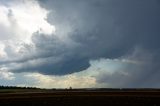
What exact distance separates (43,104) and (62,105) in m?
4.20

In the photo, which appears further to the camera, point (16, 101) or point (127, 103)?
point (16, 101)

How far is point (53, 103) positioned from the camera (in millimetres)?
74938

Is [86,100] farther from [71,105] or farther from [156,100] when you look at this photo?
[156,100]

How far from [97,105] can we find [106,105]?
1730 mm

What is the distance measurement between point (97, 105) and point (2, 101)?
71.1 ft

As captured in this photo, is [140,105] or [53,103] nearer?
[140,105]

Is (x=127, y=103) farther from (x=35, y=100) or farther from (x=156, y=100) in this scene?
A: (x=35, y=100)

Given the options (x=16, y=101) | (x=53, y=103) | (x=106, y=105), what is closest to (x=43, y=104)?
(x=53, y=103)

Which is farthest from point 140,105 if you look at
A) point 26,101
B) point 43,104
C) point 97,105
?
point 26,101

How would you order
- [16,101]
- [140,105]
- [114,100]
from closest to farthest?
[140,105] < [114,100] < [16,101]

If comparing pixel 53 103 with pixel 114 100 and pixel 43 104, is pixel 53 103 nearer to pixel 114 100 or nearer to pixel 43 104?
pixel 43 104

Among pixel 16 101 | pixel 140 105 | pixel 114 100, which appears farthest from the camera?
pixel 16 101

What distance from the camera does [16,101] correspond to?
79.3 metres

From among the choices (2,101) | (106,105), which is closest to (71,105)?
(106,105)
